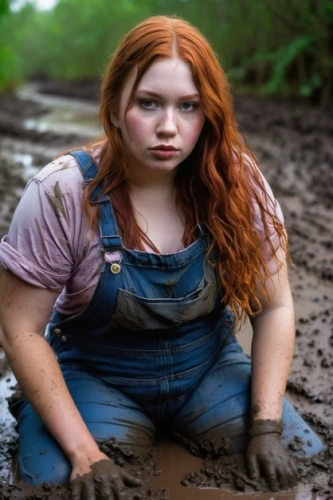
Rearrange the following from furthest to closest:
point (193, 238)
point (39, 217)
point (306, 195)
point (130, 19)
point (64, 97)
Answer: point (130, 19)
point (64, 97)
point (306, 195)
point (193, 238)
point (39, 217)

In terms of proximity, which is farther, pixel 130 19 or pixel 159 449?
pixel 130 19

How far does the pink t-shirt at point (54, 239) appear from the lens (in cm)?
247

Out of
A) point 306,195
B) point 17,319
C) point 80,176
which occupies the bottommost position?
point 17,319

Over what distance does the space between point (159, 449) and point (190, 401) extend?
20cm

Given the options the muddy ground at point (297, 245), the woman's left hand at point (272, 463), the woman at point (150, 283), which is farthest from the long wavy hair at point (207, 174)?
the muddy ground at point (297, 245)

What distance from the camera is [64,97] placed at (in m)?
18.7

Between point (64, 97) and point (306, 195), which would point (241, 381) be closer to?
point (306, 195)

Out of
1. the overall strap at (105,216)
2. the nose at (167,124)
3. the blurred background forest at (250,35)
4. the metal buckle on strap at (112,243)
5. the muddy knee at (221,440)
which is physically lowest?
the muddy knee at (221,440)

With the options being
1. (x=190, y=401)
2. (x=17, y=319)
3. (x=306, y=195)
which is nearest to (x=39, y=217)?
(x=17, y=319)

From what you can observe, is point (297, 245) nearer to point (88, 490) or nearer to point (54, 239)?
point (54, 239)

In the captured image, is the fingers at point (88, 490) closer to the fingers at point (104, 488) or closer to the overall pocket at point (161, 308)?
the fingers at point (104, 488)

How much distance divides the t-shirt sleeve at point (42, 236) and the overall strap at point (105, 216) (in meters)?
0.08

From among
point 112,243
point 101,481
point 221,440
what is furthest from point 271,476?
point 112,243

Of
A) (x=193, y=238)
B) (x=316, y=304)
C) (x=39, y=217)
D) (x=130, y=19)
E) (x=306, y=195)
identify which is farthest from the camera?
(x=130, y=19)
